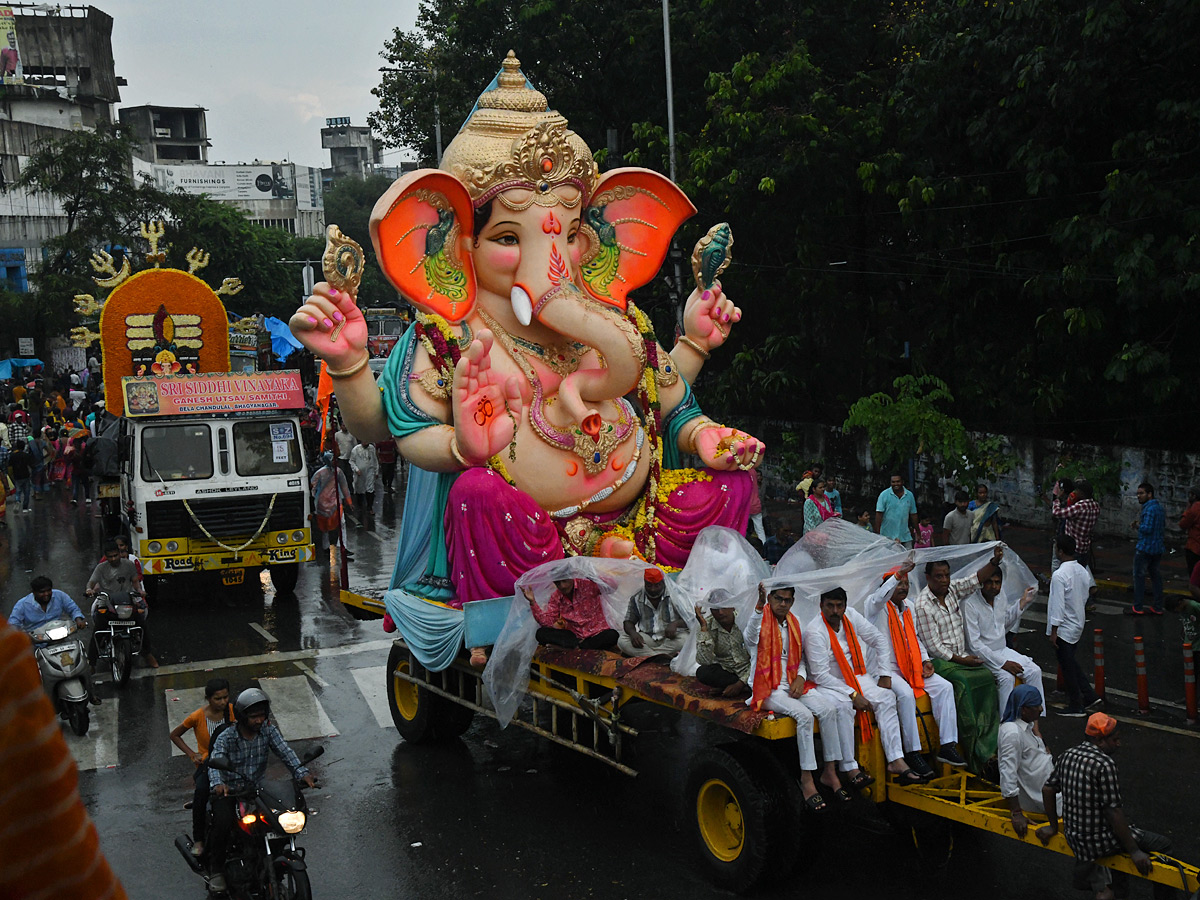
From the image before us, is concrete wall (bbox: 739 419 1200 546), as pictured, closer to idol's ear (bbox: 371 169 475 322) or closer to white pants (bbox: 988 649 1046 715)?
idol's ear (bbox: 371 169 475 322)

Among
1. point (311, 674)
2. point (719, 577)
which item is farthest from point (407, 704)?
point (719, 577)

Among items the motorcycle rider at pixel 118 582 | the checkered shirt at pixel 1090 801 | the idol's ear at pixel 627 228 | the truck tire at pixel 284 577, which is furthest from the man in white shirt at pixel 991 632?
the truck tire at pixel 284 577

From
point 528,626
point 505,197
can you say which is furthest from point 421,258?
point 528,626

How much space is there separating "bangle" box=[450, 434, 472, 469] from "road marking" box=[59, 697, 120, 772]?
11.5 feet

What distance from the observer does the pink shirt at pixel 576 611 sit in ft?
27.6

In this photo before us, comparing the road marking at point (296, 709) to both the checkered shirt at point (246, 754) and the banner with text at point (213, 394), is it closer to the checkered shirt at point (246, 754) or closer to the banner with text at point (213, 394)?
the checkered shirt at point (246, 754)

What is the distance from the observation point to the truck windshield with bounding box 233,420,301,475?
15734mm

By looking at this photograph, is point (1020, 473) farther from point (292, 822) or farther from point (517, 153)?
point (292, 822)

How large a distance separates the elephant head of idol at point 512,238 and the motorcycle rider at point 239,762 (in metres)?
3.41

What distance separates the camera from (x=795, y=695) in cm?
669

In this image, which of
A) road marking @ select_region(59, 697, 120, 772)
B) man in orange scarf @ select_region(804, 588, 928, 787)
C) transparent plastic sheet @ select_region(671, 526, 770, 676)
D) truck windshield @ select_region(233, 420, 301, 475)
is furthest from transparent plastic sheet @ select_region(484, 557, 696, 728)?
truck windshield @ select_region(233, 420, 301, 475)

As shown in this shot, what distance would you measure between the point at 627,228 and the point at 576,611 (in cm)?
351

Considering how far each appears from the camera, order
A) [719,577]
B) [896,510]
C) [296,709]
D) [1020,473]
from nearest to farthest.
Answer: [719,577], [296,709], [896,510], [1020,473]

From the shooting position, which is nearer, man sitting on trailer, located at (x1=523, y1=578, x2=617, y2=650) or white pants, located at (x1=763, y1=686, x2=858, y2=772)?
white pants, located at (x1=763, y1=686, x2=858, y2=772)
